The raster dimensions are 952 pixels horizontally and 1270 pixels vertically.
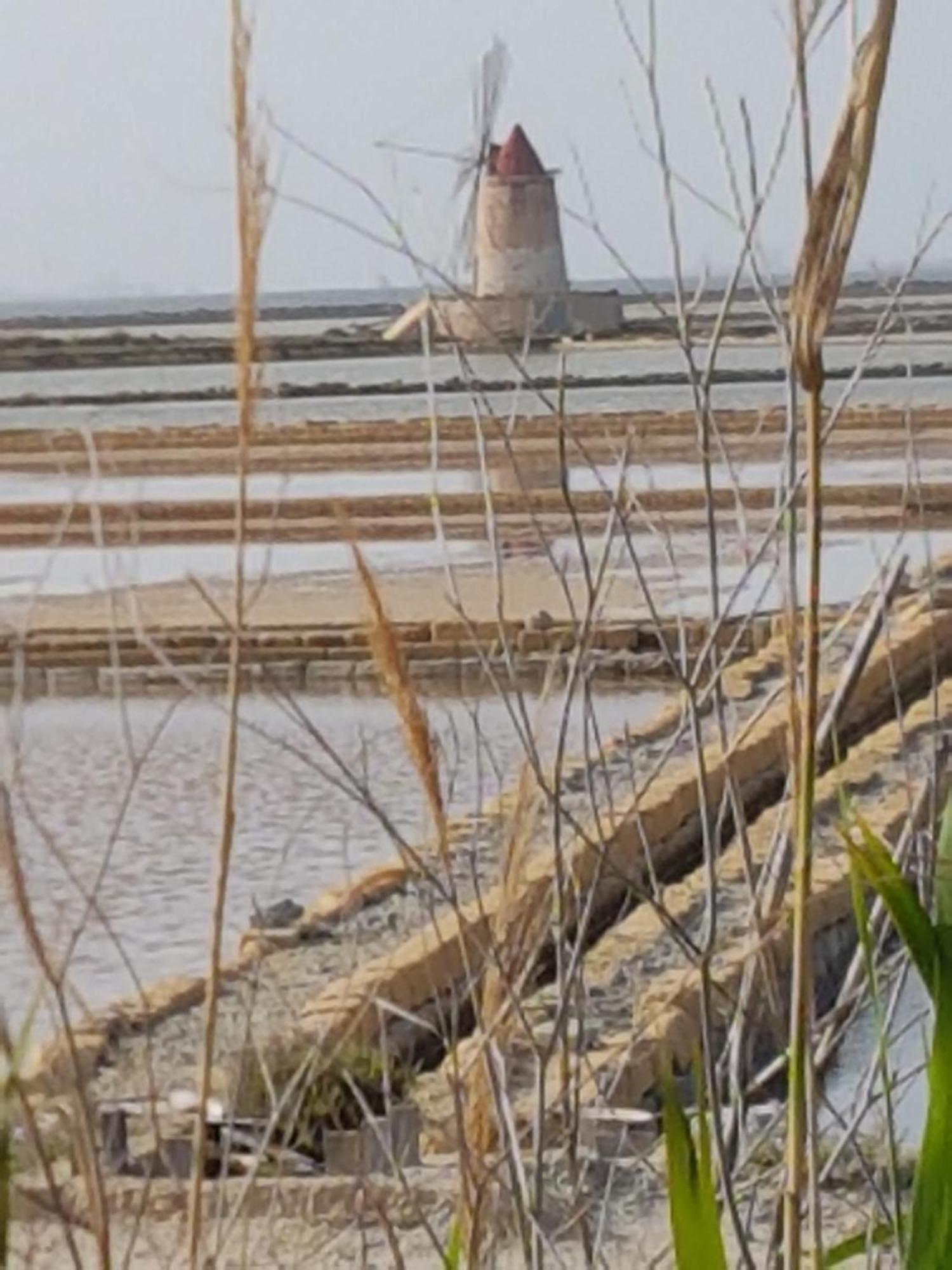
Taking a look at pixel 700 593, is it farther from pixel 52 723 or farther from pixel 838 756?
pixel 838 756

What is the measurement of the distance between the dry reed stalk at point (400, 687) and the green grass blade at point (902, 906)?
0.16 metres

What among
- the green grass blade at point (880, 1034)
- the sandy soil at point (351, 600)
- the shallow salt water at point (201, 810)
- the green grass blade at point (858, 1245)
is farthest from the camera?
the sandy soil at point (351, 600)

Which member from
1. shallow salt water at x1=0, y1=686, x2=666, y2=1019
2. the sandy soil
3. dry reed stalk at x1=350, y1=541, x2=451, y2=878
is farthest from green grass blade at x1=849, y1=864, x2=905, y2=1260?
the sandy soil

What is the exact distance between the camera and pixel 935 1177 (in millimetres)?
725

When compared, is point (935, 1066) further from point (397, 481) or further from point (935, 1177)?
point (397, 481)

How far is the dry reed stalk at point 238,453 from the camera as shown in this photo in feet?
2.56

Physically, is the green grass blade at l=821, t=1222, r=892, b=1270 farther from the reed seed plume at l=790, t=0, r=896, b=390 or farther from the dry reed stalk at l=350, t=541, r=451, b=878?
the reed seed plume at l=790, t=0, r=896, b=390

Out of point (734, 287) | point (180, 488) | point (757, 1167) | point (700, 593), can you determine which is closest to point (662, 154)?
point (734, 287)

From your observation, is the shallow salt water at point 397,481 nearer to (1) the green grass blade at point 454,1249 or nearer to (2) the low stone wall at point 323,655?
(2) the low stone wall at point 323,655

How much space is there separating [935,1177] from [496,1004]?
0.26 meters

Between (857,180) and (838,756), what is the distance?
1.28 ft

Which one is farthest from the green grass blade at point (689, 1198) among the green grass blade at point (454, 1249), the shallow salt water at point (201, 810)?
the shallow salt water at point (201, 810)

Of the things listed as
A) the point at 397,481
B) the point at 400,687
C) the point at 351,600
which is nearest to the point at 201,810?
the point at 351,600

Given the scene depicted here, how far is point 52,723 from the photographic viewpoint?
357 inches
